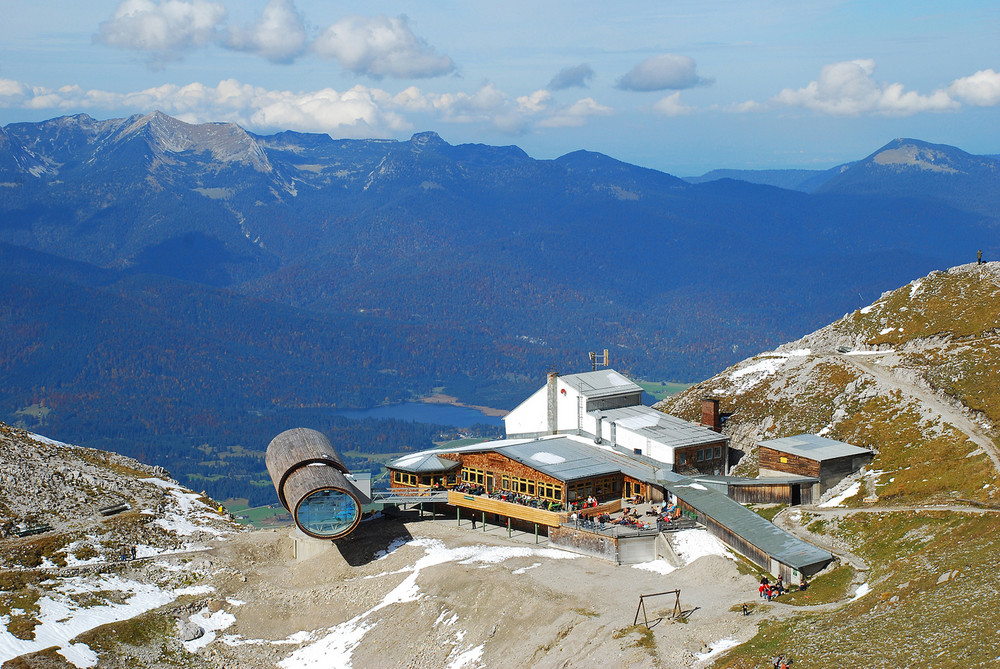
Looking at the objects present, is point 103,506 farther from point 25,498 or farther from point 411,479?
point 411,479

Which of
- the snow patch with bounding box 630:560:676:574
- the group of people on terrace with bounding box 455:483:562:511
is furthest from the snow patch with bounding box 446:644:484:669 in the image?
the group of people on terrace with bounding box 455:483:562:511

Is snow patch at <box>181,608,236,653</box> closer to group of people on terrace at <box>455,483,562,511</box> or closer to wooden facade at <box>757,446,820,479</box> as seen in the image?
group of people on terrace at <box>455,483,562,511</box>

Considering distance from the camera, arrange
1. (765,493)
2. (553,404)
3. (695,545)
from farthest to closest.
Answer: (553,404) → (765,493) → (695,545)

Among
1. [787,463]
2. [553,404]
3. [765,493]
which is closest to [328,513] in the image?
[553,404]

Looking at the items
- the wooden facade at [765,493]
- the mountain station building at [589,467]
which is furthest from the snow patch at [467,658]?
the wooden facade at [765,493]

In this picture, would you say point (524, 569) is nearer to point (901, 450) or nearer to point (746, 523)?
point (746, 523)

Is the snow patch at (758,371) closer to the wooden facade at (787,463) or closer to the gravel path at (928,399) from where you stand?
the gravel path at (928,399)
